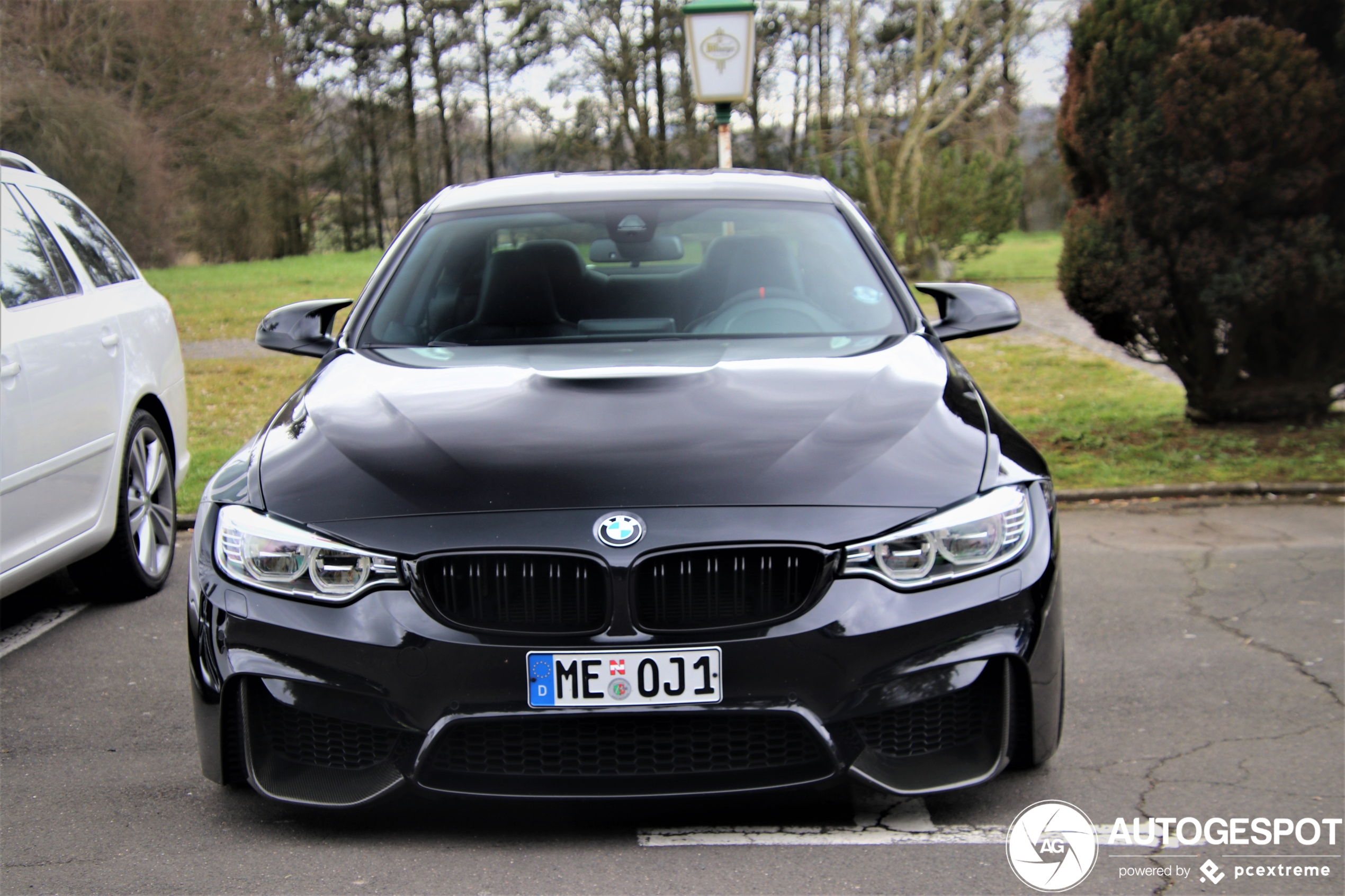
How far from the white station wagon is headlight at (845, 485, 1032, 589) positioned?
9.22ft

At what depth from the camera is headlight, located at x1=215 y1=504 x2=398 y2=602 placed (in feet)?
8.84

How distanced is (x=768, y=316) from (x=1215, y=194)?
15.6ft

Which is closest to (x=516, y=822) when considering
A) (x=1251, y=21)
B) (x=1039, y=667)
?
(x=1039, y=667)

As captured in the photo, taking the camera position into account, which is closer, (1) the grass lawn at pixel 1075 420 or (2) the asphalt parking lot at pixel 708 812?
(2) the asphalt parking lot at pixel 708 812

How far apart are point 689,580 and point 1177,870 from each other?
1.21 meters

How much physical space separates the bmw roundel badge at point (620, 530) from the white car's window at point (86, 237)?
330cm

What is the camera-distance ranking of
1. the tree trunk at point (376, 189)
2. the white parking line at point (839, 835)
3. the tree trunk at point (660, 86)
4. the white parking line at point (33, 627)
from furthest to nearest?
the tree trunk at point (376, 189), the tree trunk at point (660, 86), the white parking line at point (33, 627), the white parking line at point (839, 835)

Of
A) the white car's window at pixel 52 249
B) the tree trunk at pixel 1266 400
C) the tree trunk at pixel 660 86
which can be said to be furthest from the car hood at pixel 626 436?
the tree trunk at pixel 660 86

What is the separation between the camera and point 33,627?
491cm

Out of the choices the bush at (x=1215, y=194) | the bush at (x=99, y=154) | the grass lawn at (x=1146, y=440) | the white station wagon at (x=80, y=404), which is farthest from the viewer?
the bush at (x=99, y=154)

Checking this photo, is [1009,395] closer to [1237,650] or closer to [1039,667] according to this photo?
[1237,650]

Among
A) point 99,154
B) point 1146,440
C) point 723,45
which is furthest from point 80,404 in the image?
point 99,154

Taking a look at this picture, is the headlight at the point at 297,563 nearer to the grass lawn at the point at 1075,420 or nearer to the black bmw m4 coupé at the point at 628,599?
the black bmw m4 coupé at the point at 628,599

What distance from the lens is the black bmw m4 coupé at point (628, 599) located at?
8.66ft
